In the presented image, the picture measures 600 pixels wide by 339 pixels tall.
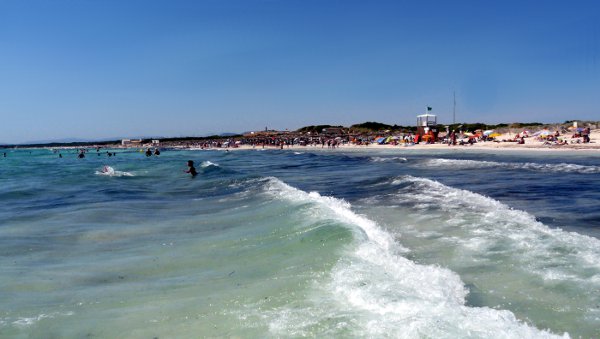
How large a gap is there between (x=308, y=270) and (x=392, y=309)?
179cm

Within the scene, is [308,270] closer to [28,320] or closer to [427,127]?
[28,320]

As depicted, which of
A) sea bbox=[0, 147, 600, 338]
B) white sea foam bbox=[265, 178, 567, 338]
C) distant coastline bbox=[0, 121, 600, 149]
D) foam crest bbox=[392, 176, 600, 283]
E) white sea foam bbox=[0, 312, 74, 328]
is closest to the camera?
white sea foam bbox=[265, 178, 567, 338]

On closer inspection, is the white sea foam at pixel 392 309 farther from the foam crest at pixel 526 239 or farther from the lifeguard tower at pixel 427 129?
the lifeguard tower at pixel 427 129

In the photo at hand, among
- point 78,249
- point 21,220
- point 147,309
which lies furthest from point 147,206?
point 147,309

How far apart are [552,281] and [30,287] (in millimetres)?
6496

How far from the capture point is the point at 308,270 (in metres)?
5.84

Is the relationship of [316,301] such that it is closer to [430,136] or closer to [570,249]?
[570,249]

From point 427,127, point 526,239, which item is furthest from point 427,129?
point 526,239

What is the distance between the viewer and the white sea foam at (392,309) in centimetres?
374

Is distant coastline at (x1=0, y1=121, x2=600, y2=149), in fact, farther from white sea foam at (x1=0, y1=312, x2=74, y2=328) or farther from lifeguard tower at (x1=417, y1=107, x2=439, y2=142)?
white sea foam at (x1=0, y1=312, x2=74, y2=328)

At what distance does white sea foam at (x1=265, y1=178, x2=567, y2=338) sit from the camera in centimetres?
374

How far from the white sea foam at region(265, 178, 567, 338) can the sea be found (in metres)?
0.02

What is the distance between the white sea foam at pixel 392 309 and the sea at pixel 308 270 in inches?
0.7

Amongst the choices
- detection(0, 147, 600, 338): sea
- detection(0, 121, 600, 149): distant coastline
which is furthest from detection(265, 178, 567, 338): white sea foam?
detection(0, 121, 600, 149): distant coastline
